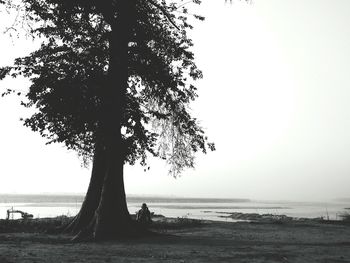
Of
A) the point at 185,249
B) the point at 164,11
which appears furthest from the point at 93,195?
the point at 164,11

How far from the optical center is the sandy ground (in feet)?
40.1

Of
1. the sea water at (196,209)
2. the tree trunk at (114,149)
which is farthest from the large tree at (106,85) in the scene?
the sea water at (196,209)

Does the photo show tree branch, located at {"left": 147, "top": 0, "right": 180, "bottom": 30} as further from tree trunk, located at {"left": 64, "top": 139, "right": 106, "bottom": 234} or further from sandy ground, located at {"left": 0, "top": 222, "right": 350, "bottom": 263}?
sandy ground, located at {"left": 0, "top": 222, "right": 350, "bottom": 263}

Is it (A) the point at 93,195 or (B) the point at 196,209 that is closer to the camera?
(A) the point at 93,195

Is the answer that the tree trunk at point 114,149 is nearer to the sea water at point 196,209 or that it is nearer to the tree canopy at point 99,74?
the tree canopy at point 99,74

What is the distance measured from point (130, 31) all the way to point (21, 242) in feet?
35.8

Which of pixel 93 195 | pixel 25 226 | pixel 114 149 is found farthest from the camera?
pixel 25 226

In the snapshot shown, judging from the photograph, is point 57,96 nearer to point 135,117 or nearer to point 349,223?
point 135,117

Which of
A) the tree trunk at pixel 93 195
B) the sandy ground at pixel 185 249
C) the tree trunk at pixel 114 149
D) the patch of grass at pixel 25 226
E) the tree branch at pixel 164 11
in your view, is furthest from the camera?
the tree branch at pixel 164 11

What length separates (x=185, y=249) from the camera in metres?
14.4

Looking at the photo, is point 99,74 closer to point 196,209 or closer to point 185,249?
point 185,249

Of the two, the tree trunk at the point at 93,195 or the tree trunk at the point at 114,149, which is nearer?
the tree trunk at the point at 114,149

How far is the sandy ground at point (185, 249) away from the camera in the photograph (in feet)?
40.1

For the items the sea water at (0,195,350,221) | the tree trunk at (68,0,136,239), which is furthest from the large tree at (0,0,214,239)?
the sea water at (0,195,350,221)
